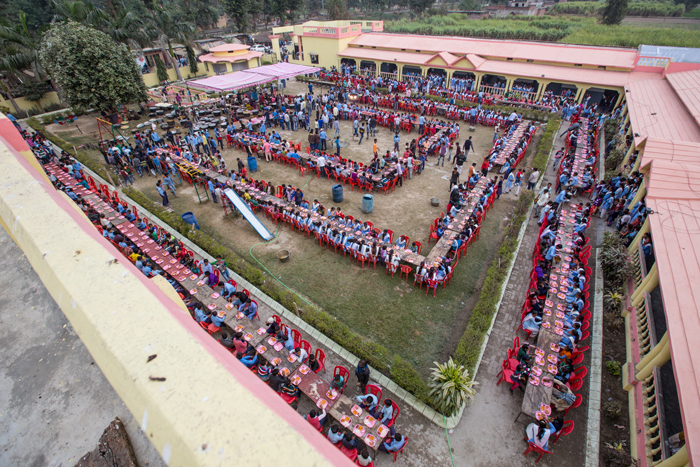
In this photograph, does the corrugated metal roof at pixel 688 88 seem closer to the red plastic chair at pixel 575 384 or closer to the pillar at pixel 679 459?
→ the red plastic chair at pixel 575 384

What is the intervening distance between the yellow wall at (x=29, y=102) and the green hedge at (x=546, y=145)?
37.0 m

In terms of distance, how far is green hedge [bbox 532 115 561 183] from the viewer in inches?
650

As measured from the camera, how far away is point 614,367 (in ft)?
26.4

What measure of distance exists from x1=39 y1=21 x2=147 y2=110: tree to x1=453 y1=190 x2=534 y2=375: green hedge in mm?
24318

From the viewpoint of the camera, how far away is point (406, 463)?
262 inches

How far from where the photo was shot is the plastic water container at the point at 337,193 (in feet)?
48.1

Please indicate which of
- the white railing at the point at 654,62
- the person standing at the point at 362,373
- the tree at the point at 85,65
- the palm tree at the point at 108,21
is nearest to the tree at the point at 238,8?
the palm tree at the point at 108,21

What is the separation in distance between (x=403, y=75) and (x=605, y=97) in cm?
1618

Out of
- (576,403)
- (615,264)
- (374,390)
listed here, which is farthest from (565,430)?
(615,264)

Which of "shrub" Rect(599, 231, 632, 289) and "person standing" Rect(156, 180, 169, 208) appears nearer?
"shrub" Rect(599, 231, 632, 289)

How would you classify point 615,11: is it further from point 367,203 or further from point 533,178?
point 367,203

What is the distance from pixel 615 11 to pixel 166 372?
66026 mm

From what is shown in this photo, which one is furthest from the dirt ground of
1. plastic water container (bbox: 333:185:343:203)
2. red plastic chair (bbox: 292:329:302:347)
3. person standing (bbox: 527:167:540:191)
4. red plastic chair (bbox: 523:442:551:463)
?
red plastic chair (bbox: 523:442:551:463)

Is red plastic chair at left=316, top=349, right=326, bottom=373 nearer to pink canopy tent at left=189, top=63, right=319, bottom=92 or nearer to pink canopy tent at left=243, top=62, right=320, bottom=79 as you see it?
pink canopy tent at left=189, top=63, right=319, bottom=92
